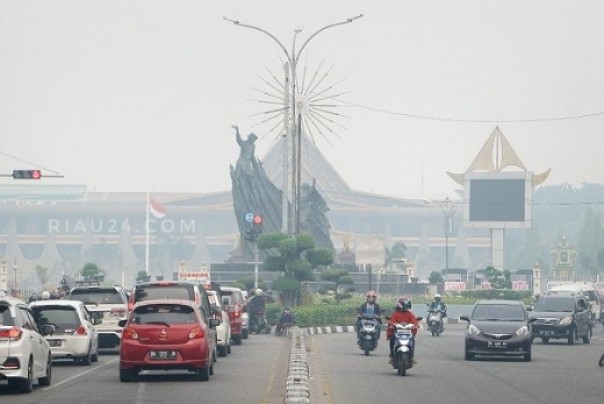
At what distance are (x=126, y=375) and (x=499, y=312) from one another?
14.2 m

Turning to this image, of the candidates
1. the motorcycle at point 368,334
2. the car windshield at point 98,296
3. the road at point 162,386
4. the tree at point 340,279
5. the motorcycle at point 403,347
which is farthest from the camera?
the tree at point 340,279

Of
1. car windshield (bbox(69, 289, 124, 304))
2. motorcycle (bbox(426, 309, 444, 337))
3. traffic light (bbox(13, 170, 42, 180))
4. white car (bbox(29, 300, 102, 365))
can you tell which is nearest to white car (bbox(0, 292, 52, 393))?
white car (bbox(29, 300, 102, 365))

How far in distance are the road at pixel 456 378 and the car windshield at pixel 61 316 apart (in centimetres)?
489

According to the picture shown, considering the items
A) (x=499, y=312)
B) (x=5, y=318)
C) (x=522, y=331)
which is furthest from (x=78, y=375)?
(x=499, y=312)

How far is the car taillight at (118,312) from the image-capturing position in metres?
39.9

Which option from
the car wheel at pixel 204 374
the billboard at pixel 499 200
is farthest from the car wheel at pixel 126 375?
the billboard at pixel 499 200

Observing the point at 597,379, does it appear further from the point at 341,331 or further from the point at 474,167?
the point at 474,167

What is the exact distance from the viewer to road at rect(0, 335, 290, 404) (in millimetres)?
24547

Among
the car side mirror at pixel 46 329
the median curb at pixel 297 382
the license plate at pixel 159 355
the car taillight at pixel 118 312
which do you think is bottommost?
the median curb at pixel 297 382

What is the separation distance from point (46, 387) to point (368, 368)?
9293mm

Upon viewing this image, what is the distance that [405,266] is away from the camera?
496 ft

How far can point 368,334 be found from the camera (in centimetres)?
4162

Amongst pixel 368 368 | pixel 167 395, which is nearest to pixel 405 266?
pixel 368 368

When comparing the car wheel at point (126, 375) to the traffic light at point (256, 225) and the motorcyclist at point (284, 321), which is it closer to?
the motorcyclist at point (284, 321)
